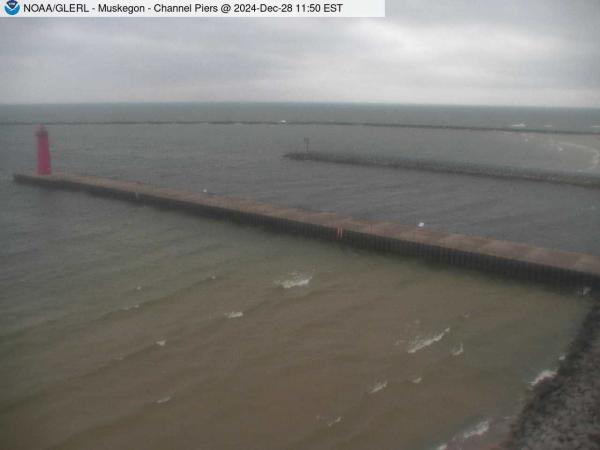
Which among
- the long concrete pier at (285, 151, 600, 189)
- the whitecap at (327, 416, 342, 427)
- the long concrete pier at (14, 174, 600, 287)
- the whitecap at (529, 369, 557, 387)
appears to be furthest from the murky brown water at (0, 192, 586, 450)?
the long concrete pier at (285, 151, 600, 189)

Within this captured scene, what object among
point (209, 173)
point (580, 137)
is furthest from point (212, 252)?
point (580, 137)

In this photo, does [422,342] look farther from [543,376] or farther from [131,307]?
[131,307]

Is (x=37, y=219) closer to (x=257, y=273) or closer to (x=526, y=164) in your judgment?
(x=257, y=273)

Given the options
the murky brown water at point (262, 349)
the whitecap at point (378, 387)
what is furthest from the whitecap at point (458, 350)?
the whitecap at point (378, 387)

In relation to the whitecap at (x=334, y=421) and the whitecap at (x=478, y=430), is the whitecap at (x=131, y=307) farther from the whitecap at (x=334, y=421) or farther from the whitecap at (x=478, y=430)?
the whitecap at (x=478, y=430)

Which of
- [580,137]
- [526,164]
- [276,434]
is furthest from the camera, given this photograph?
[580,137]

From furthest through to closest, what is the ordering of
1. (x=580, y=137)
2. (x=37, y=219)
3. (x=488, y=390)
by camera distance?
(x=580, y=137) → (x=37, y=219) → (x=488, y=390)
